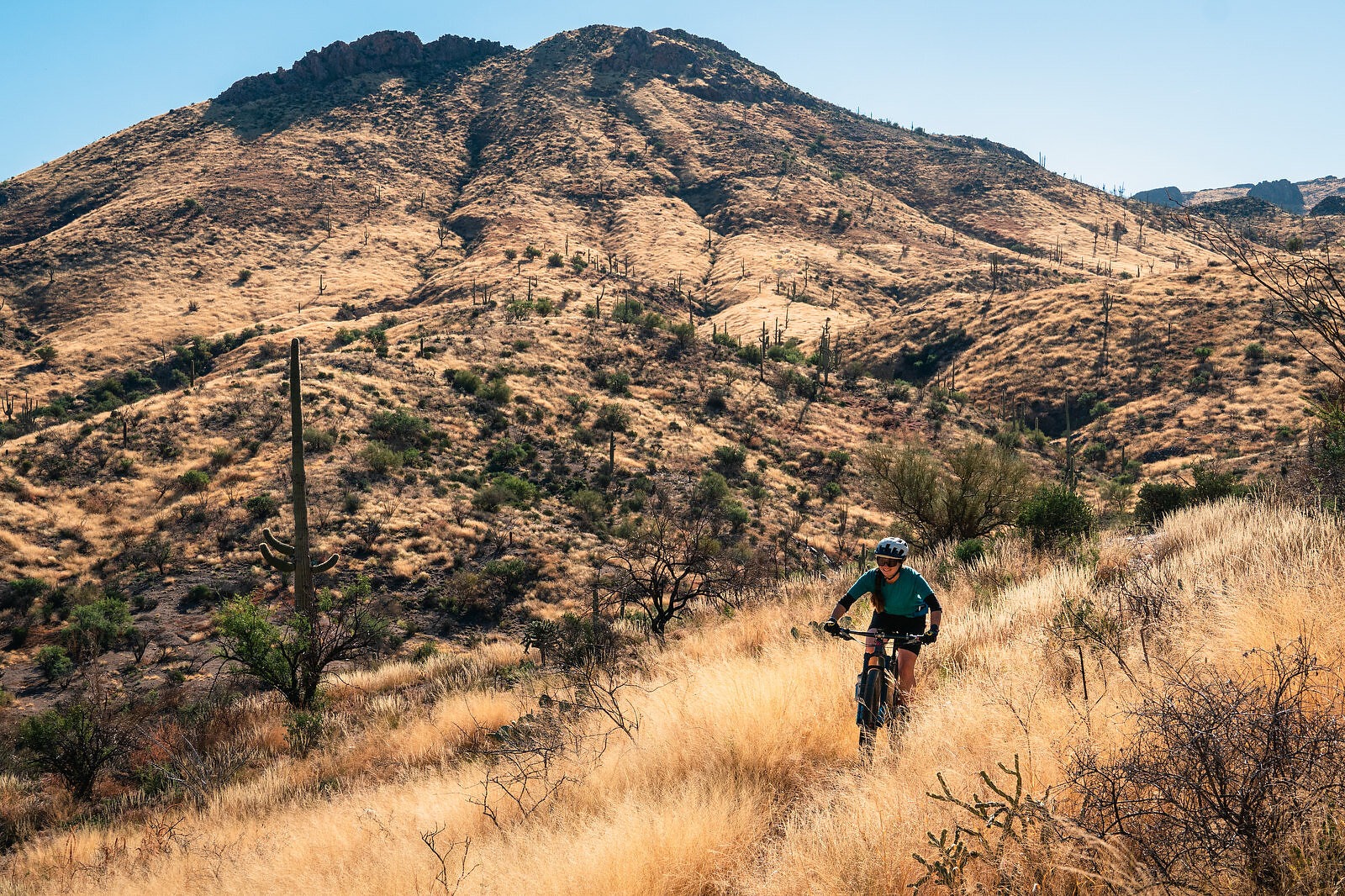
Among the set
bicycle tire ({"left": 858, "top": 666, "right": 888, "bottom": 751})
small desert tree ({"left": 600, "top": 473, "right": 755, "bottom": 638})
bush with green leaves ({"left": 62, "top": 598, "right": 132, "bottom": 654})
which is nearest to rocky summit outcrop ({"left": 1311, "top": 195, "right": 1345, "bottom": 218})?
small desert tree ({"left": 600, "top": 473, "right": 755, "bottom": 638})

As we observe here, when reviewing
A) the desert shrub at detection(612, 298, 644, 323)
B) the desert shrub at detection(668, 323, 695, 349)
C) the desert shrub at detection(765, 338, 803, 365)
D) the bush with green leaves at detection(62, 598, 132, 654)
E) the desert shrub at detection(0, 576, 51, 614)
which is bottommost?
the bush with green leaves at detection(62, 598, 132, 654)

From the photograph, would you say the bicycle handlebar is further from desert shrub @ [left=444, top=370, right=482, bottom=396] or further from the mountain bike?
desert shrub @ [left=444, top=370, right=482, bottom=396]

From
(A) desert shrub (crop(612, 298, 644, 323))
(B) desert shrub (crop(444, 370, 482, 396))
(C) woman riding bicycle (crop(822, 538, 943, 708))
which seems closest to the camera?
(C) woman riding bicycle (crop(822, 538, 943, 708))

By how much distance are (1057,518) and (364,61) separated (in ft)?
481

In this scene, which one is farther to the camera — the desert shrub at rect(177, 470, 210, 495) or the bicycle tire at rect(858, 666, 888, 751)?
the desert shrub at rect(177, 470, 210, 495)

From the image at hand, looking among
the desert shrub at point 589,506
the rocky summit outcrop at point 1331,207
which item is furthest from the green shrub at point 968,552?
the rocky summit outcrop at point 1331,207

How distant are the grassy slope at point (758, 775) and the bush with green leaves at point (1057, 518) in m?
4.04

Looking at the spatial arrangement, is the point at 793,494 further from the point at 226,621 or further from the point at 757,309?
the point at 757,309

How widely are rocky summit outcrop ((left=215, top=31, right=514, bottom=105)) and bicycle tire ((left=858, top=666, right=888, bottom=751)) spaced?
453 feet

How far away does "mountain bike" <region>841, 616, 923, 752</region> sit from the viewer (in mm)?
4730

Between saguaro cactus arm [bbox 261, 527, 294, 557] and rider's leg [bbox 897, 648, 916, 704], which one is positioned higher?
rider's leg [bbox 897, 648, 916, 704]

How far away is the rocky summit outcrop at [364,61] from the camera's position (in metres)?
114

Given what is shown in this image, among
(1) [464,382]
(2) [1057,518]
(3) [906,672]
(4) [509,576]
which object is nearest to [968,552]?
(2) [1057,518]

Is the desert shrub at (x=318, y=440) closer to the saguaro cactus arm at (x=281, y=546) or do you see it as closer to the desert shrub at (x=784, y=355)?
the saguaro cactus arm at (x=281, y=546)
